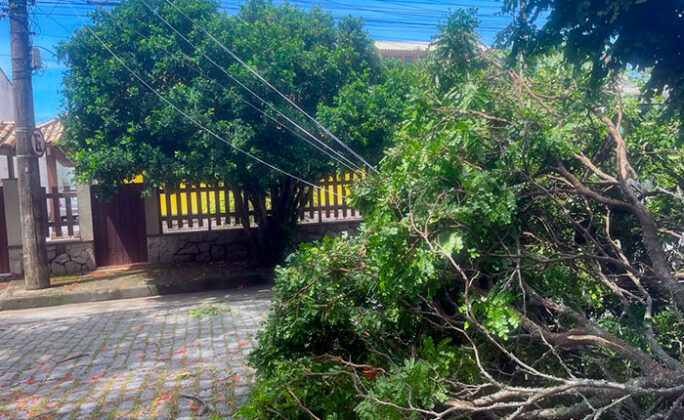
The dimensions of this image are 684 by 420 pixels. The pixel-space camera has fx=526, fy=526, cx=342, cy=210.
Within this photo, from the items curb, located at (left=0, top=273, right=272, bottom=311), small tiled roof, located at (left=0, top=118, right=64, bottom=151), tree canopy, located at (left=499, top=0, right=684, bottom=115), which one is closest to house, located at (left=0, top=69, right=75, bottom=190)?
small tiled roof, located at (left=0, top=118, right=64, bottom=151)

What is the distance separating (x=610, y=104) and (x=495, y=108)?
1.07 meters

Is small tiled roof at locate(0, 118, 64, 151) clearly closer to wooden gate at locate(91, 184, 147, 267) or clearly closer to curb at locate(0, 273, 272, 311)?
wooden gate at locate(91, 184, 147, 267)

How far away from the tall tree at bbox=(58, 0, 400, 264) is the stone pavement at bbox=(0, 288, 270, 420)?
229 centimetres

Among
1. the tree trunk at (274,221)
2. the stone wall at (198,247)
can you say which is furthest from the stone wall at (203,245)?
the tree trunk at (274,221)

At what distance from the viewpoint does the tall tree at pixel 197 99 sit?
8656 millimetres

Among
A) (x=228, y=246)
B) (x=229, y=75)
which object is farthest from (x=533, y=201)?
(x=228, y=246)

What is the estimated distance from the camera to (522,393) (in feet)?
8.99

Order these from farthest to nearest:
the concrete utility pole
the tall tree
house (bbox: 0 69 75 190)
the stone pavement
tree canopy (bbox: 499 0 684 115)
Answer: house (bbox: 0 69 75 190), the concrete utility pole, the tall tree, the stone pavement, tree canopy (bbox: 499 0 684 115)

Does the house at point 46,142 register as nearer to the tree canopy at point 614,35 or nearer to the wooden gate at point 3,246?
the wooden gate at point 3,246

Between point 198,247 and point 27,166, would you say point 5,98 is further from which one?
point 198,247

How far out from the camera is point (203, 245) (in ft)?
38.2

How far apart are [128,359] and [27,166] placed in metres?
5.53

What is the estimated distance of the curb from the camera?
9.07 m

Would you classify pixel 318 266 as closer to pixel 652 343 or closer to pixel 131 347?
pixel 652 343
